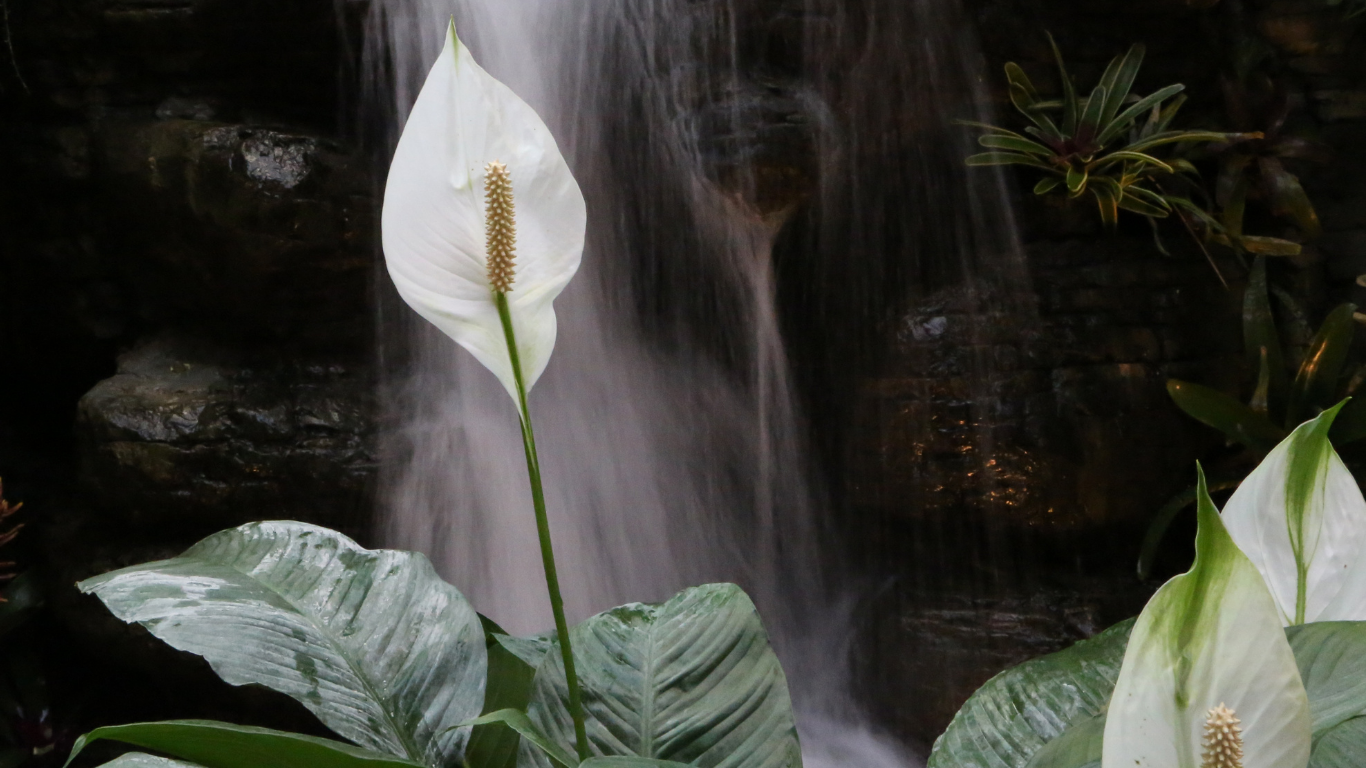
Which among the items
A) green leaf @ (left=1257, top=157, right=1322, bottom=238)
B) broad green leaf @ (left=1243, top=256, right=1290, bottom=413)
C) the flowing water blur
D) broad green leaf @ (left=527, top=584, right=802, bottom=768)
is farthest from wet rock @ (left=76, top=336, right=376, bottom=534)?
green leaf @ (left=1257, top=157, right=1322, bottom=238)

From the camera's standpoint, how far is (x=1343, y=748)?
57cm

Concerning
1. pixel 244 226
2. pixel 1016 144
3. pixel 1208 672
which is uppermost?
pixel 1016 144

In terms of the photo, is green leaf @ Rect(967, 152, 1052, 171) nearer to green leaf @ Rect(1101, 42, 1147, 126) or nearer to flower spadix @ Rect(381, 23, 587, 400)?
green leaf @ Rect(1101, 42, 1147, 126)

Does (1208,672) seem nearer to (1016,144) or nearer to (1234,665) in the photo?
(1234,665)

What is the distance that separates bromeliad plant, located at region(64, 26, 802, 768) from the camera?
57 cm

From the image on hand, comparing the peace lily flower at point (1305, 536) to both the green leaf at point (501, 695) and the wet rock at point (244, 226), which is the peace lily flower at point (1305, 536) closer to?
the green leaf at point (501, 695)

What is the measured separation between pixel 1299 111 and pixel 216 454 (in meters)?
3.82

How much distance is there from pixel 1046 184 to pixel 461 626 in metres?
2.58

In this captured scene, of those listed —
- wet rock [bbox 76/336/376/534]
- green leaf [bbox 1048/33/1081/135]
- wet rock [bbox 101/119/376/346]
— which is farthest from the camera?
green leaf [bbox 1048/33/1081/135]

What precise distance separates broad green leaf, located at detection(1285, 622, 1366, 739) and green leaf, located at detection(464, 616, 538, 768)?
55 centimetres

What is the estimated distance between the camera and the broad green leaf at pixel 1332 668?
51 cm

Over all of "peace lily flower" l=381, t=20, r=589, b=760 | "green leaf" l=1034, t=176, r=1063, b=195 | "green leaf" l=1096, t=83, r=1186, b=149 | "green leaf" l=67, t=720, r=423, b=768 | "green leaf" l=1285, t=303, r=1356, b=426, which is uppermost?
"green leaf" l=1096, t=83, r=1186, b=149

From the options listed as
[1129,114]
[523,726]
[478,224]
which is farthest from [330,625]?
[1129,114]

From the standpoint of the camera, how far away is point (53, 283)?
10.2ft
